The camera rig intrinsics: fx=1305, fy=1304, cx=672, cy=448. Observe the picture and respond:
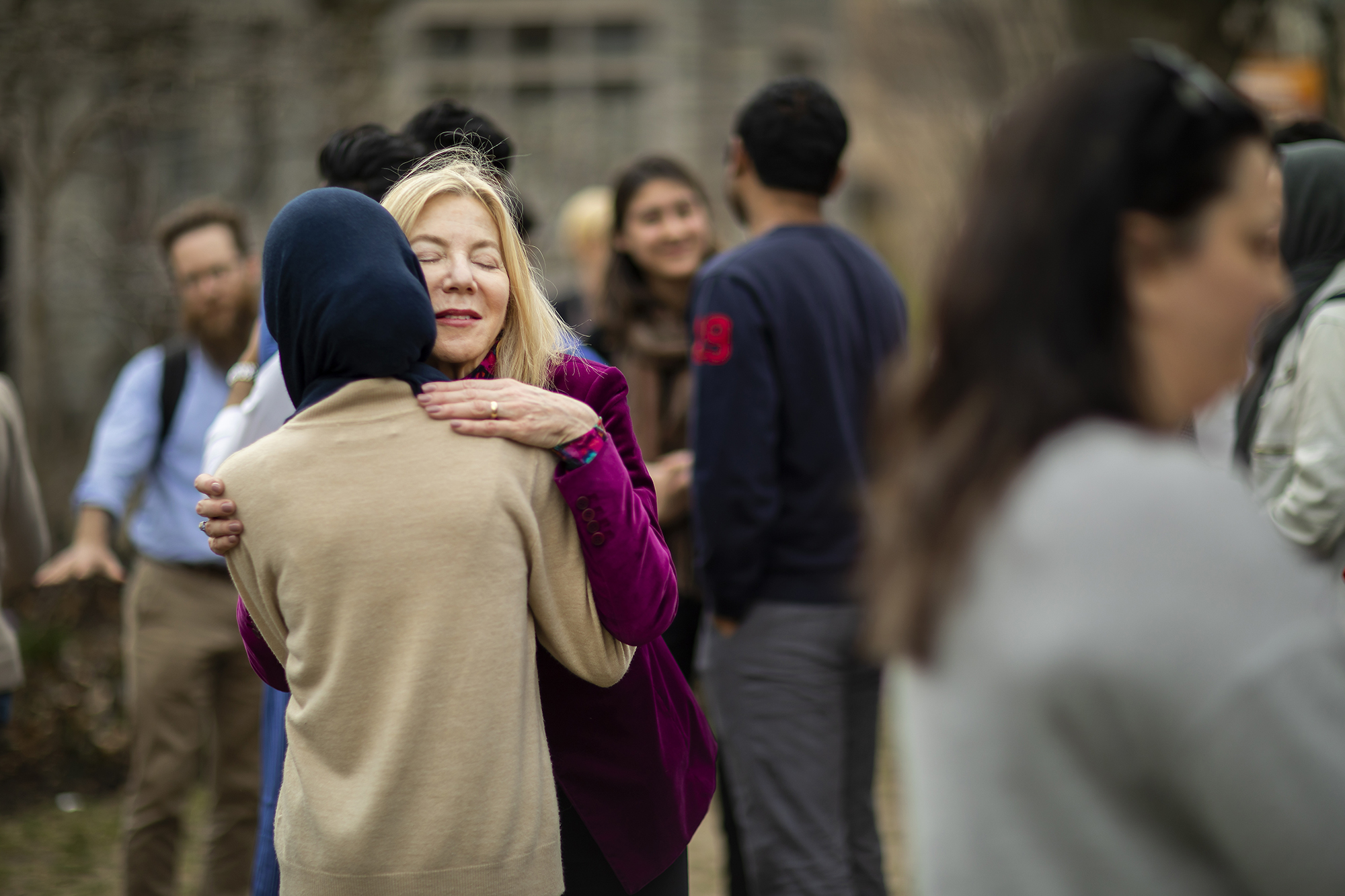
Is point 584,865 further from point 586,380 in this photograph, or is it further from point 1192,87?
point 1192,87

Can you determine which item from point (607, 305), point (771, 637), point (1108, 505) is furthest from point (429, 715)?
point (607, 305)

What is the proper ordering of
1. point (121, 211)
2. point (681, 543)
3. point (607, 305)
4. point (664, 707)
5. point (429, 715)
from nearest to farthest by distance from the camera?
point (429, 715) < point (664, 707) < point (681, 543) < point (607, 305) < point (121, 211)

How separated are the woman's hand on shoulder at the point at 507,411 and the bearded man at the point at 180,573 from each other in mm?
2415

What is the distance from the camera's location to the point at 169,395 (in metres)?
4.49

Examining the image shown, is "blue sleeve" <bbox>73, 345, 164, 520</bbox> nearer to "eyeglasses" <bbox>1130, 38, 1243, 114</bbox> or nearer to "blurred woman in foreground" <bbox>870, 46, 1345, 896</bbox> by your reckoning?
"blurred woman in foreground" <bbox>870, 46, 1345, 896</bbox>

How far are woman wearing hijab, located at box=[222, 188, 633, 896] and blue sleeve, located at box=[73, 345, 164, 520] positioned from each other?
2724 mm

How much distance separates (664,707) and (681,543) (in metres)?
1.60

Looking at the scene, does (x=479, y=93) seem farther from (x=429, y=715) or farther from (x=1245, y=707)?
(x=1245, y=707)

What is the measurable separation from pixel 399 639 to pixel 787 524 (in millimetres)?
1675

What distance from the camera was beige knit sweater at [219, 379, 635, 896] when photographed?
73.7 inches

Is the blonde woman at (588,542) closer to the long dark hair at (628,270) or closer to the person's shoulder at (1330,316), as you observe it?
the long dark hair at (628,270)

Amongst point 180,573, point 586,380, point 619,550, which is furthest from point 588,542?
point 180,573

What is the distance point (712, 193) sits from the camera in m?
15.5

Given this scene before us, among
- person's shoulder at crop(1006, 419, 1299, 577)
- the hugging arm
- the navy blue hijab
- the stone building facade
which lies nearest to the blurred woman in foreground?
person's shoulder at crop(1006, 419, 1299, 577)
